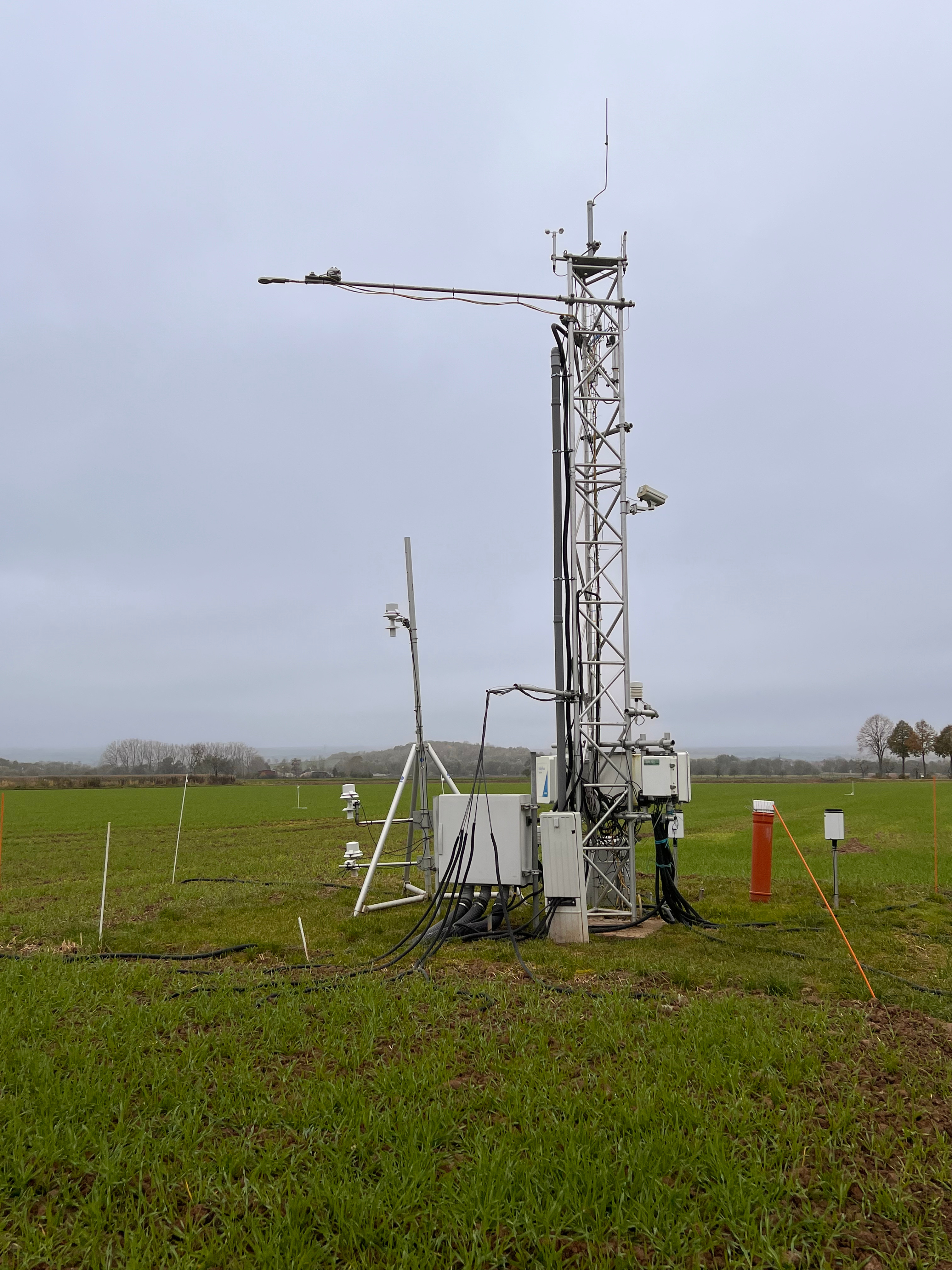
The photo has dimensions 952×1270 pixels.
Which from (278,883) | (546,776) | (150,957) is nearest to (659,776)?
(546,776)

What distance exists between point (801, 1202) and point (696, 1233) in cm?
53

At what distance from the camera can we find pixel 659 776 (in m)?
9.98

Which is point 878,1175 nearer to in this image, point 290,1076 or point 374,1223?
point 374,1223

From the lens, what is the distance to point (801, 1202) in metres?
3.56

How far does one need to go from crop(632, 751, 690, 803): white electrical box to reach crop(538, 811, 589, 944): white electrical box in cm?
153

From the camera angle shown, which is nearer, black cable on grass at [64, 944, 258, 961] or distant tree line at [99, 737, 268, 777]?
black cable on grass at [64, 944, 258, 961]

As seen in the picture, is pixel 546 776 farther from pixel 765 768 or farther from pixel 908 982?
pixel 765 768

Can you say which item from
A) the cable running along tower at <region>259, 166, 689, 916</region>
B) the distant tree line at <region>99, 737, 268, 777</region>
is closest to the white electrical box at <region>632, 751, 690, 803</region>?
the cable running along tower at <region>259, 166, 689, 916</region>

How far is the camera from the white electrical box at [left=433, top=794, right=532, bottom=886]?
9.43m

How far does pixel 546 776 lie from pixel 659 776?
73.9 inches

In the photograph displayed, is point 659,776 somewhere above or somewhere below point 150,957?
above

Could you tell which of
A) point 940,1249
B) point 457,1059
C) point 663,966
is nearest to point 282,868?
point 663,966

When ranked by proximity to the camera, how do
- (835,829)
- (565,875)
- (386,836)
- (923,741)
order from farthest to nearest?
(923,741), (386,836), (835,829), (565,875)

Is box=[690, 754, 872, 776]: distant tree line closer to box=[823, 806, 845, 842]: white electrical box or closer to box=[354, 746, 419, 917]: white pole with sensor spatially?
box=[823, 806, 845, 842]: white electrical box
